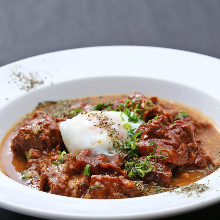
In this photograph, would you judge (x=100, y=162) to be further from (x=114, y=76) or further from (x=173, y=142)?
(x=114, y=76)

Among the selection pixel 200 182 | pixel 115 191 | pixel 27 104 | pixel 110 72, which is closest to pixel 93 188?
pixel 115 191

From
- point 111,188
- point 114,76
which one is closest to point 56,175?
point 111,188

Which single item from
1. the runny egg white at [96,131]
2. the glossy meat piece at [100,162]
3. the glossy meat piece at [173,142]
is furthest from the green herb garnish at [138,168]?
the runny egg white at [96,131]

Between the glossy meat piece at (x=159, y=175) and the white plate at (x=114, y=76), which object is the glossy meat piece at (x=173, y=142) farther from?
the white plate at (x=114, y=76)

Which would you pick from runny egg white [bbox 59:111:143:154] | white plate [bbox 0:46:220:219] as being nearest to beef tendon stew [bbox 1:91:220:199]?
runny egg white [bbox 59:111:143:154]

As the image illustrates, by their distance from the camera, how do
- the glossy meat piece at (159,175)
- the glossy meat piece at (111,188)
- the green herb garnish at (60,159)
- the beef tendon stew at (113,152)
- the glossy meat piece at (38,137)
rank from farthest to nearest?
1. the glossy meat piece at (38,137)
2. the green herb garnish at (60,159)
3. the glossy meat piece at (159,175)
4. the beef tendon stew at (113,152)
5. the glossy meat piece at (111,188)

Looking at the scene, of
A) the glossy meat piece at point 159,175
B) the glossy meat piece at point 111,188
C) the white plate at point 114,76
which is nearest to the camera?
the glossy meat piece at point 111,188

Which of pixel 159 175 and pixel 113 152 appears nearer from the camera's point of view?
pixel 159 175
